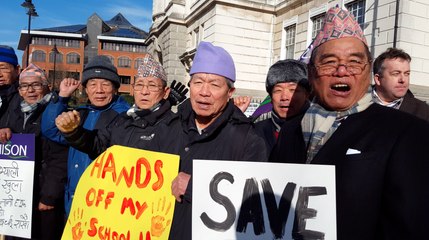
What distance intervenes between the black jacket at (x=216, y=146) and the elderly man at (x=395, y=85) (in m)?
1.90

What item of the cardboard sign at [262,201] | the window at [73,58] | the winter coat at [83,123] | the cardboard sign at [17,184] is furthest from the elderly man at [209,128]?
the window at [73,58]

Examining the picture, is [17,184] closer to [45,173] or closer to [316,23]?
[45,173]

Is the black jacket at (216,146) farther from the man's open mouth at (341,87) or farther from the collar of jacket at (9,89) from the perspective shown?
the collar of jacket at (9,89)

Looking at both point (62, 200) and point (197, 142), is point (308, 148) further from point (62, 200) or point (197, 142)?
point (62, 200)

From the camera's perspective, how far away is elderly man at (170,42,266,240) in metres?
2.08

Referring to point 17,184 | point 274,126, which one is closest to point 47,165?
point 17,184

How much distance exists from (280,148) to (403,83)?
2314 millimetres

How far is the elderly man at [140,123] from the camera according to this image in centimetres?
248

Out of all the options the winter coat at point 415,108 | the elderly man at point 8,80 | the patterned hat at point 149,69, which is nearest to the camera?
the patterned hat at point 149,69

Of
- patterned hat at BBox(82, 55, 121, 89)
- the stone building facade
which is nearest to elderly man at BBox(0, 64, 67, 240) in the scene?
patterned hat at BBox(82, 55, 121, 89)

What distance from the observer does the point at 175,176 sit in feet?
7.02

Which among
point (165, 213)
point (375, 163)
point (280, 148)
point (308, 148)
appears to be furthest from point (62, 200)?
point (375, 163)

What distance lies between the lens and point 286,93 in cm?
297

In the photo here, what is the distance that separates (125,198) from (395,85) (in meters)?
2.89
